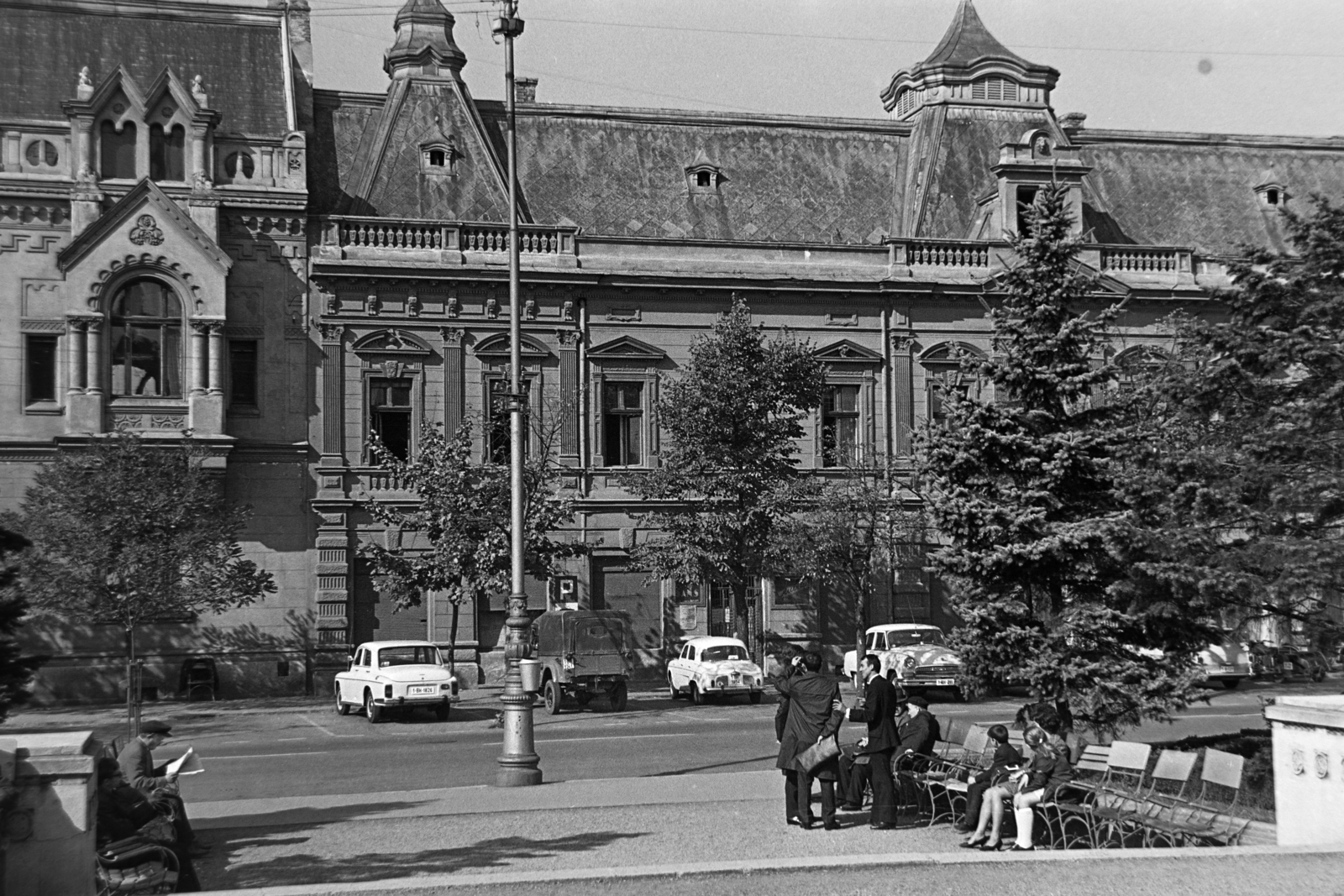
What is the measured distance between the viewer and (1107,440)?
67.2 feet

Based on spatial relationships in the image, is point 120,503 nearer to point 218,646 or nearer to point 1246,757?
point 218,646

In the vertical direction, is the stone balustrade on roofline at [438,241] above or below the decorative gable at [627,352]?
above

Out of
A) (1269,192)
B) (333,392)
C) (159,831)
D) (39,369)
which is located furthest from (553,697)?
(1269,192)

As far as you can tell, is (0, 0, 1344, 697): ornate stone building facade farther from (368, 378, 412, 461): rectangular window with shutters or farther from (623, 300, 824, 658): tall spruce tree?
(623, 300, 824, 658): tall spruce tree

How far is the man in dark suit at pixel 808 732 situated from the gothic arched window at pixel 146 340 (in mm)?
27550

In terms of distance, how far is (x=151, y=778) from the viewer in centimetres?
1541

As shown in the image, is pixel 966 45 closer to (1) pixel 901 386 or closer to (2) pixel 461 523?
(1) pixel 901 386

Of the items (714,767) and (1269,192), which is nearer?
(714,767)

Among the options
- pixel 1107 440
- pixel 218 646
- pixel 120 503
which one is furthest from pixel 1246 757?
pixel 218 646

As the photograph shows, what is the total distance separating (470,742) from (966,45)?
32352mm

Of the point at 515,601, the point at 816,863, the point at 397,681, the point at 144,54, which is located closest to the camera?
the point at 816,863

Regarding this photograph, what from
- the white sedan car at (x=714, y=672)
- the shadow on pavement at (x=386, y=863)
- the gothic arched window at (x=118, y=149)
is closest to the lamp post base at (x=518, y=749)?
the shadow on pavement at (x=386, y=863)

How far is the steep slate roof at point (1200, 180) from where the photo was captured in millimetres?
50500

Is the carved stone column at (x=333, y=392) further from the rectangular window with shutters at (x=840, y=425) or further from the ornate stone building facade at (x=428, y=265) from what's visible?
the rectangular window with shutters at (x=840, y=425)
